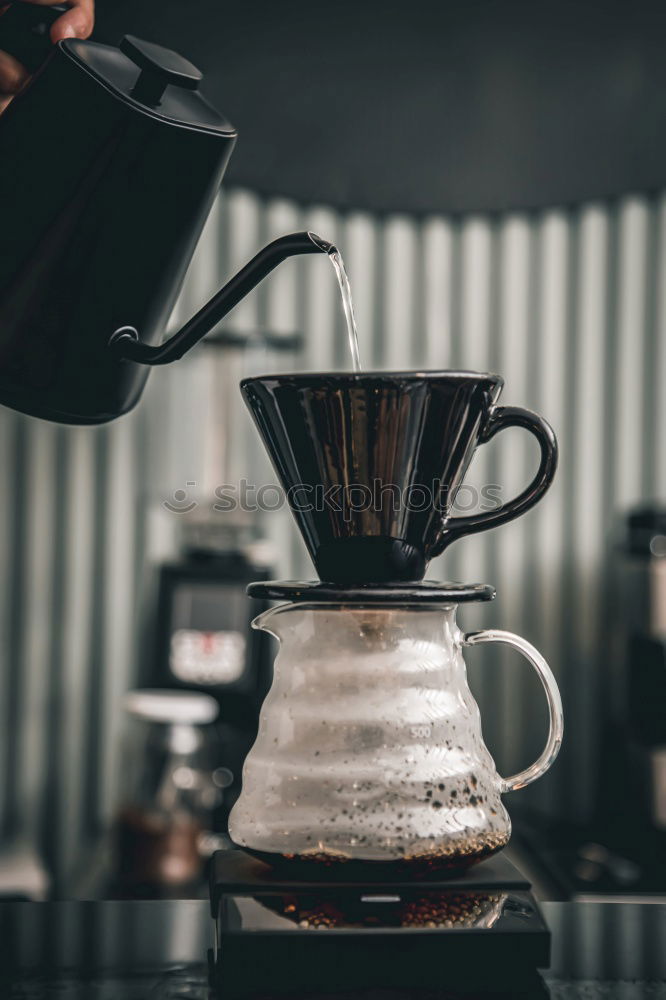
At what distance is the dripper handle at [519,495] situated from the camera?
526mm

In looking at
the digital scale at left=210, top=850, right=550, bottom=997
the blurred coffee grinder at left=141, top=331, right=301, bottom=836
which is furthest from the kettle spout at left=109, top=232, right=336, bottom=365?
the blurred coffee grinder at left=141, top=331, right=301, bottom=836

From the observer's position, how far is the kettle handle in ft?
2.00

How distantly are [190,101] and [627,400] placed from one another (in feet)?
9.78

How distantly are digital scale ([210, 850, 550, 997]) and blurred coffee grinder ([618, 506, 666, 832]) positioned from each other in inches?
87.4

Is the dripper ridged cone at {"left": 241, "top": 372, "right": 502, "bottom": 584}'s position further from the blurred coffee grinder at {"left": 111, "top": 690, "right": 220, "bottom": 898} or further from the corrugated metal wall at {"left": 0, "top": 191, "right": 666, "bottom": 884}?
the corrugated metal wall at {"left": 0, "top": 191, "right": 666, "bottom": 884}

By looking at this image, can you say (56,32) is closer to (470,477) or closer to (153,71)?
(153,71)

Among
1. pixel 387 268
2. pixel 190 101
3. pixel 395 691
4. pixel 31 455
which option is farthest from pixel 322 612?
pixel 387 268

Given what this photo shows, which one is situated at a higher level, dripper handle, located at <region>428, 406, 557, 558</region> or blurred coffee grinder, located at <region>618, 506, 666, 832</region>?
dripper handle, located at <region>428, 406, 557, 558</region>

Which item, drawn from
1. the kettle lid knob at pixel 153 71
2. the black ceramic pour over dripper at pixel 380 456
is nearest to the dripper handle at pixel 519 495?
the black ceramic pour over dripper at pixel 380 456

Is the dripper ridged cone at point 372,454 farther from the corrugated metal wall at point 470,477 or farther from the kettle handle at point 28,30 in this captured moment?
the corrugated metal wall at point 470,477

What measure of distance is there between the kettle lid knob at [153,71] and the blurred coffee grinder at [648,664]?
2.23m

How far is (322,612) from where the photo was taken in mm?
495

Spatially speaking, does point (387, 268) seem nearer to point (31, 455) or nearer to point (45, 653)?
point (31, 455)

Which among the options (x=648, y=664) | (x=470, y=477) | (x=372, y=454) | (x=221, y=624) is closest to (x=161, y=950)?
(x=372, y=454)
